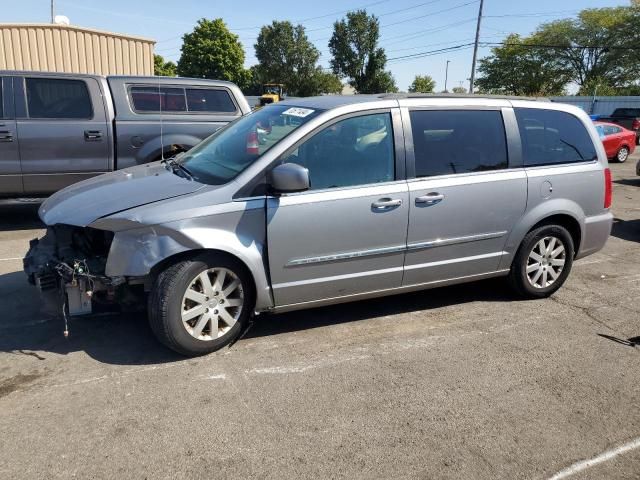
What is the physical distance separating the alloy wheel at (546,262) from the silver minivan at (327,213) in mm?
15

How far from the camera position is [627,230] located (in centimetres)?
Answer: 816

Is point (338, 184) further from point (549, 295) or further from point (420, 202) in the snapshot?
point (549, 295)

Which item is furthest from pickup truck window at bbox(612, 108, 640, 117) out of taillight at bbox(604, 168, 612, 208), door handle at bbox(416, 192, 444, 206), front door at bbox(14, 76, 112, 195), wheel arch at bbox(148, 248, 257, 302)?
wheel arch at bbox(148, 248, 257, 302)

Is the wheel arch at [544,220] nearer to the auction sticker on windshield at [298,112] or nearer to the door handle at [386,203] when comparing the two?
the door handle at [386,203]

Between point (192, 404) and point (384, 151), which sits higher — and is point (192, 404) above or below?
below

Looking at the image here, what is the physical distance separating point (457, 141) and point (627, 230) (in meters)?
5.11

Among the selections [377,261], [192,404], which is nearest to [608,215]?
[377,261]

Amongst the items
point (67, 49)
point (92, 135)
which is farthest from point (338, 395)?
point (67, 49)

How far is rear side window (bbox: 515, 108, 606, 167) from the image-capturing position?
189 inches

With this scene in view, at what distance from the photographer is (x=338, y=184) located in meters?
4.00

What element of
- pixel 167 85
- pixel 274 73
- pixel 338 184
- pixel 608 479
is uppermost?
pixel 274 73

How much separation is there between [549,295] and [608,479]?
8.57 ft

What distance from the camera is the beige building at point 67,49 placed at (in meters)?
14.5

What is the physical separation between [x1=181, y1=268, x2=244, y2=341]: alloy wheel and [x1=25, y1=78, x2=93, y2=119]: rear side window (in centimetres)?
453
